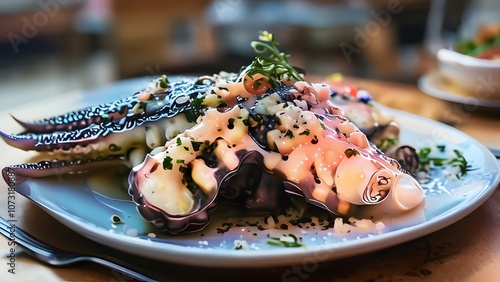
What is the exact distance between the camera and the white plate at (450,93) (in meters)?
1.34

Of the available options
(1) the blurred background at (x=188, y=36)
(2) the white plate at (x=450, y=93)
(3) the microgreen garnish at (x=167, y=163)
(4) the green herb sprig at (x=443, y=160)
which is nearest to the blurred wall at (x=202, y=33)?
(1) the blurred background at (x=188, y=36)

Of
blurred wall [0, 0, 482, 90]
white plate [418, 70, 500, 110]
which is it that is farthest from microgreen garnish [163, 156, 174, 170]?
blurred wall [0, 0, 482, 90]

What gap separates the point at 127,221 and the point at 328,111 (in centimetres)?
33

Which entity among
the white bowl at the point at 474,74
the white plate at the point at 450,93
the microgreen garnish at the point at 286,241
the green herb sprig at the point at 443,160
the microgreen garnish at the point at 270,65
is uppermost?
the microgreen garnish at the point at 270,65

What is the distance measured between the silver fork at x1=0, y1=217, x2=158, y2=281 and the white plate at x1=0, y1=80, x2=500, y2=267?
0.03 meters

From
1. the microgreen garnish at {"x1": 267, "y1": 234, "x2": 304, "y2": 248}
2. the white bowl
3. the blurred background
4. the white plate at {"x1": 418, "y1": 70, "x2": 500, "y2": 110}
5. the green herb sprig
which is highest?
the microgreen garnish at {"x1": 267, "y1": 234, "x2": 304, "y2": 248}

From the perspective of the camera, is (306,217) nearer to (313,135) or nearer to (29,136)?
(313,135)

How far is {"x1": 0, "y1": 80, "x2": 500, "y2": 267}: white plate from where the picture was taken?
631mm

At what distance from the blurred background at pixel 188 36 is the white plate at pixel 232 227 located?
2.04 metres

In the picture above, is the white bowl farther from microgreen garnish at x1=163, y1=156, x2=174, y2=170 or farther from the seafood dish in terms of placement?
microgreen garnish at x1=163, y1=156, x2=174, y2=170

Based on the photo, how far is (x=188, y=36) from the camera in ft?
11.6

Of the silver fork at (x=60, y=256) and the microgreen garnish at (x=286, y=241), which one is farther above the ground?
the microgreen garnish at (x=286, y=241)

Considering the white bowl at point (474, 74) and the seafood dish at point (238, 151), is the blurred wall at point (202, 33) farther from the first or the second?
the seafood dish at point (238, 151)

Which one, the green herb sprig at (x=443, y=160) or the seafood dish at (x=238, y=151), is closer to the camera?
the seafood dish at (x=238, y=151)
